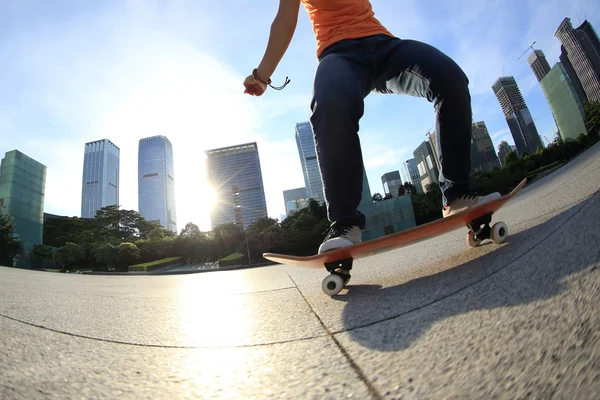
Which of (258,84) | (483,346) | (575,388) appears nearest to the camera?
(575,388)

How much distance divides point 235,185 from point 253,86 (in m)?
76.3

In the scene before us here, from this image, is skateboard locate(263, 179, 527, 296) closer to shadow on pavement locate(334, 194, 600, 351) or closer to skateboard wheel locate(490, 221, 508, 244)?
skateboard wheel locate(490, 221, 508, 244)

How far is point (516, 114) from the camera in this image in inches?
3189

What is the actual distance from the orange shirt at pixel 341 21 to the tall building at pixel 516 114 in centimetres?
9209

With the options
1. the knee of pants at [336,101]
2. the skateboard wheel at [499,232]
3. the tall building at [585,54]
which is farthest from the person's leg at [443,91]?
the tall building at [585,54]

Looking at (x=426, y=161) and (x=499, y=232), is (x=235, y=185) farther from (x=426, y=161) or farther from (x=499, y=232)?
(x=499, y=232)

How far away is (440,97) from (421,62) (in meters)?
0.18

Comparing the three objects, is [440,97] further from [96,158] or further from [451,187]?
[96,158]

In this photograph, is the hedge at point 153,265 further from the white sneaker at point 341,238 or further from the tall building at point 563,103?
the tall building at point 563,103

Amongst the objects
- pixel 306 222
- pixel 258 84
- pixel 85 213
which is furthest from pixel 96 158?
pixel 258 84

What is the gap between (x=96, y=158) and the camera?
84688 millimetres

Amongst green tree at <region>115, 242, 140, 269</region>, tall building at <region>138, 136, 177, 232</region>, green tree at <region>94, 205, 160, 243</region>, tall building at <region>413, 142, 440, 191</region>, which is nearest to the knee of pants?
green tree at <region>115, 242, 140, 269</region>

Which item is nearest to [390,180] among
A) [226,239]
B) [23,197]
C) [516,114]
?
[516,114]

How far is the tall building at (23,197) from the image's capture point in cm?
3006
